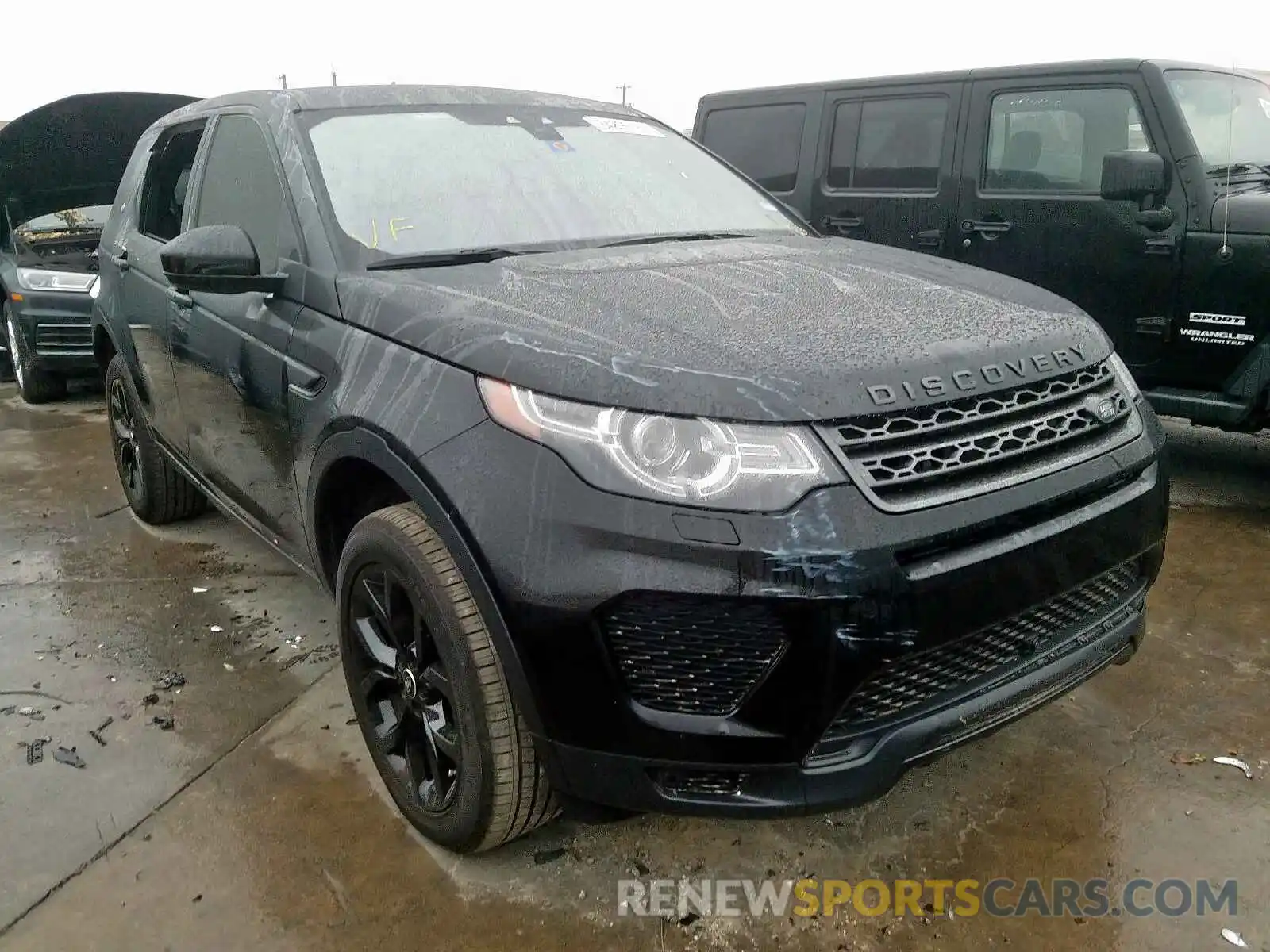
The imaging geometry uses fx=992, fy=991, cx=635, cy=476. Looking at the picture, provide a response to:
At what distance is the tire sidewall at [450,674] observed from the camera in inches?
75.0

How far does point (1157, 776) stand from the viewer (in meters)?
2.48

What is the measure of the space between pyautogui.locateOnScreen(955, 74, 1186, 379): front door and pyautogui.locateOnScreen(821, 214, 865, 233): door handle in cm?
62

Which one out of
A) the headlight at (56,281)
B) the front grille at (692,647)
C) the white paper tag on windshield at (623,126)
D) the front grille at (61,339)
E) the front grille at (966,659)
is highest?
the white paper tag on windshield at (623,126)

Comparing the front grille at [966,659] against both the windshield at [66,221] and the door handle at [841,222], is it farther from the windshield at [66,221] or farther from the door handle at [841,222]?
the windshield at [66,221]

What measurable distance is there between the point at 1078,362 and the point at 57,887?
96.8 inches

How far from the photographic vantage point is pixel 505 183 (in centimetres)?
272

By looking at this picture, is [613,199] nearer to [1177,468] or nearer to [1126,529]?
[1126,529]

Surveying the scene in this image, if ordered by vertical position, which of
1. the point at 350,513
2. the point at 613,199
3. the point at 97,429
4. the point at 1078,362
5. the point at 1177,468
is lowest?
the point at 97,429

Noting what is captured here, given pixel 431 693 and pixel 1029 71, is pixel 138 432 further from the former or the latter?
pixel 1029 71

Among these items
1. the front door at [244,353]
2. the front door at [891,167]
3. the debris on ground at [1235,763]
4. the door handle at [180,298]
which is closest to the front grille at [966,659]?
the debris on ground at [1235,763]

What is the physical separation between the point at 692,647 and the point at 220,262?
1.63 m

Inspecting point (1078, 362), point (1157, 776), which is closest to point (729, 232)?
point (1078, 362)

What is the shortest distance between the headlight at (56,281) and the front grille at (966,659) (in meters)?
6.63

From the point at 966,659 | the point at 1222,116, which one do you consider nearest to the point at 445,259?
the point at 966,659
